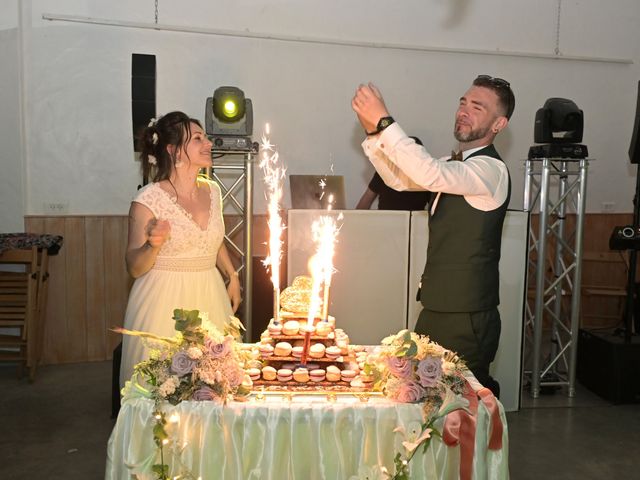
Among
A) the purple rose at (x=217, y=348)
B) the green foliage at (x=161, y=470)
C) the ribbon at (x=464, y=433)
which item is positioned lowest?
the green foliage at (x=161, y=470)

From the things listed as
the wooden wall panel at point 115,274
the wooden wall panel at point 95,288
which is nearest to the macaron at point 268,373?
the wooden wall panel at point 115,274

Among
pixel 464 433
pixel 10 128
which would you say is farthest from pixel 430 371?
pixel 10 128

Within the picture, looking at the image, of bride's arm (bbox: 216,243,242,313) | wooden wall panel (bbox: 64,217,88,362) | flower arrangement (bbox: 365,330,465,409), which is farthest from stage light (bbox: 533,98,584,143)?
wooden wall panel (bbox: 64,217,88,362)

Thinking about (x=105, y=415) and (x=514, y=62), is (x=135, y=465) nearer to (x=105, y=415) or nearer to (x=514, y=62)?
(x=105, y=415)

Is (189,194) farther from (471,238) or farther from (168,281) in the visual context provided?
(471,238)

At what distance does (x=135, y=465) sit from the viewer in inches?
76.1

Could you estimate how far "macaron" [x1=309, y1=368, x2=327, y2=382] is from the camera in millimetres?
2188

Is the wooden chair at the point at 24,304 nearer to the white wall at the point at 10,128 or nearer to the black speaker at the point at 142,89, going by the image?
the white wall at the point at 10,128

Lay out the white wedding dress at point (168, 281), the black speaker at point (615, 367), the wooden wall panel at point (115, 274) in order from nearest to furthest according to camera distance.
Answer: the white wedding dress at point (168, 281) → the black speaker at point (615, 367) → the wooden wall panel at point (115, 274)

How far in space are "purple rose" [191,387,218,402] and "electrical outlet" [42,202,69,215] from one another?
405cm

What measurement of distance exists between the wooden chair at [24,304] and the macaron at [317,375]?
3.53 meters

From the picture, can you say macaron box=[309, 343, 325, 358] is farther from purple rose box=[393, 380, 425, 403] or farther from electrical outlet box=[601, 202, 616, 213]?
electrical outlet box=[601, 202, 616, 213]

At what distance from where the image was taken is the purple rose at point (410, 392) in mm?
1992

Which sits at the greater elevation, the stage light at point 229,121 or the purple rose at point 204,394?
the stage light at point 229,121
